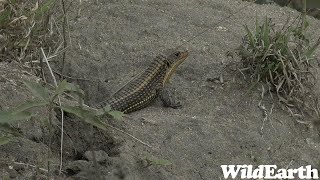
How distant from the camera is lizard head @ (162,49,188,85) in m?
5.11

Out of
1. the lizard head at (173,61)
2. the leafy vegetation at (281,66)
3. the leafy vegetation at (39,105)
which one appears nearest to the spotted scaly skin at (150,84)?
the lizard head at (173,61)

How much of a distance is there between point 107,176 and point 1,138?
555 mm

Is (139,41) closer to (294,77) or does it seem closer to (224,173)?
(294,77)

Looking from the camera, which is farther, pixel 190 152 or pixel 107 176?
pixel 190 152

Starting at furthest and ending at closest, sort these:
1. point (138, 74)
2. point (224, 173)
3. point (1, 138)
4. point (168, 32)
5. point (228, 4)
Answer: point (228, 4) → point (168, 32) → point (138, 74) → point (224, 173) → point (1, 138)

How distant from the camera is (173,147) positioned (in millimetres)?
4180

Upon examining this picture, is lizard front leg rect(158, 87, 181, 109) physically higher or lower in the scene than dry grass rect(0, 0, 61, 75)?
lower

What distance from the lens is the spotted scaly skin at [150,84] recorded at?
15.9 feet

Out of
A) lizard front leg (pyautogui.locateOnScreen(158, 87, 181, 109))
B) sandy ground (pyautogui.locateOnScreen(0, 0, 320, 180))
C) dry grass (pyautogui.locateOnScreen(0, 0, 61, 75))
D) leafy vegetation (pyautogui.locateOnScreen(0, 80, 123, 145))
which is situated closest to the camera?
leafy vegetation (pyautogui.locateOnScreen(0, 80, 123, 145))

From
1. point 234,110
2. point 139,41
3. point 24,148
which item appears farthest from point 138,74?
point 24,148

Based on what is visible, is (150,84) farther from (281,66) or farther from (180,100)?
(281,66)

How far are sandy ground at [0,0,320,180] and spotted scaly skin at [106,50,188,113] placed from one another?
0.07 meters

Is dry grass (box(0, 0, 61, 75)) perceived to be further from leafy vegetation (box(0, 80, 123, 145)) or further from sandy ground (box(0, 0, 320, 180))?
leafy vegetation (box(0, 80, 123, 145))

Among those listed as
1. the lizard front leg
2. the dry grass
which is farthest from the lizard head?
the dry grass
